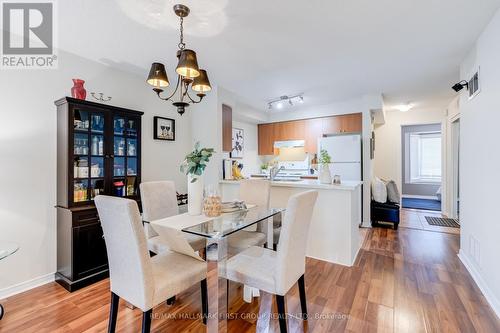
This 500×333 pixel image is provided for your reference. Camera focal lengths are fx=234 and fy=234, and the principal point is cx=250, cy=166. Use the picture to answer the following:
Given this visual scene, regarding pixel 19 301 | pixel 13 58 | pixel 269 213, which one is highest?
pixel 13 58

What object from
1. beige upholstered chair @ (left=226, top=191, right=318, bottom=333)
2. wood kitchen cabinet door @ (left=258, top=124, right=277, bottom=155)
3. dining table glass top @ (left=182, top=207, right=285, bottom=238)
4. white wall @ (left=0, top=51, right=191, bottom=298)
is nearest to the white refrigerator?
wood kitchen cabinet door @ (left=258, top=124, right=277, bottom=155)

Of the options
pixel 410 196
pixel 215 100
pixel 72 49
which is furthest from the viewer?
pixel 410 196

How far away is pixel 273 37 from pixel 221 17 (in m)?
0.56

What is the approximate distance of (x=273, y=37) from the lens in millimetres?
2240

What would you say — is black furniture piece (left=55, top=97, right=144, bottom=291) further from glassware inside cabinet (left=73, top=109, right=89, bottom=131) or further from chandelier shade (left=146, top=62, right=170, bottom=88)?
chandelier shade (left=146, top=62, right=170, bottom=88)

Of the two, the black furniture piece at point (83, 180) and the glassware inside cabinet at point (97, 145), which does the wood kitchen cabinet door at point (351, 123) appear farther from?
the glassware inside cabinet at point (97, 145)

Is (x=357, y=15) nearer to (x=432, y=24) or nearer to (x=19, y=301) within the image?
(x=432, y=24)

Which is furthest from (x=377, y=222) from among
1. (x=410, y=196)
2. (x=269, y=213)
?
(x=410, y=196)

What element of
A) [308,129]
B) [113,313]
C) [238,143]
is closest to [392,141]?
[308,129]

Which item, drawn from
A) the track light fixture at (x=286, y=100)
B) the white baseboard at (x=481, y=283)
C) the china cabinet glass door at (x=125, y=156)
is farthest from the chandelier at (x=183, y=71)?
the white baseboard at (x=481, y=283)

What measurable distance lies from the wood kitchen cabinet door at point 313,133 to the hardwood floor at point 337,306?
110 inches

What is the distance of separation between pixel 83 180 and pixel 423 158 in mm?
8806

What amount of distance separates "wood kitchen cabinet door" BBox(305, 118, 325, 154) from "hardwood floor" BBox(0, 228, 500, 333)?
2783 millimetres

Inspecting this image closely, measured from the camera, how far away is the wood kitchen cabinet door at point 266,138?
18.5 ft
